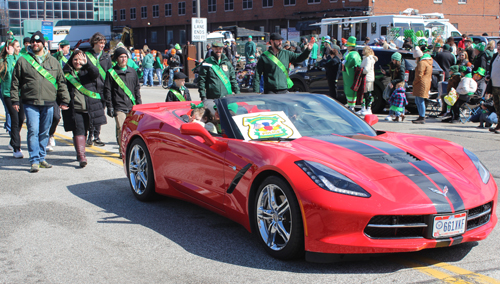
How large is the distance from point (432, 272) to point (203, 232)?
201cm

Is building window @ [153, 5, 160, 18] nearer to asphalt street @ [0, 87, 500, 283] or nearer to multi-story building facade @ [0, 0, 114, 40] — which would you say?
multi-story building facade @ [0, 0, 114, 40]

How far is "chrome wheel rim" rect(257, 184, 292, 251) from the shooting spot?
13.1 feet

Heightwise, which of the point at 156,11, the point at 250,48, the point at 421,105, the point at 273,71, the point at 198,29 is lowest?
the point at 421,105

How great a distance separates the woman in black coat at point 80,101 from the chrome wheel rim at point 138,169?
7.12 feet

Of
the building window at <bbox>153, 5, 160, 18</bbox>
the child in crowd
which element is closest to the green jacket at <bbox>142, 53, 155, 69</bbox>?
the child in crowd

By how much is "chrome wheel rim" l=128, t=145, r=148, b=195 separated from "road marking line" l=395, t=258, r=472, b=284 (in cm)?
301

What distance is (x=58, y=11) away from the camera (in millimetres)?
84625

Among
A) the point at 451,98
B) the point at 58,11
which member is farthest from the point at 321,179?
the point at 58,11

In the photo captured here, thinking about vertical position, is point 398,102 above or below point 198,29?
below

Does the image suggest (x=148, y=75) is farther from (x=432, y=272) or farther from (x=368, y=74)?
(x=432, y=272)

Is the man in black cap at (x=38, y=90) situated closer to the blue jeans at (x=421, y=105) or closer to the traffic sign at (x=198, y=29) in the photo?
the blue jeans at (x=421, y=105)

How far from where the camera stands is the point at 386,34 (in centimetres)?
2734

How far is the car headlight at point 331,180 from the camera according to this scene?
12.1 ft

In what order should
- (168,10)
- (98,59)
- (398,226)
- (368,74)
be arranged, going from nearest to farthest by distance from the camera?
(398,226) < (98,59) < (368,74) < (168,10)
